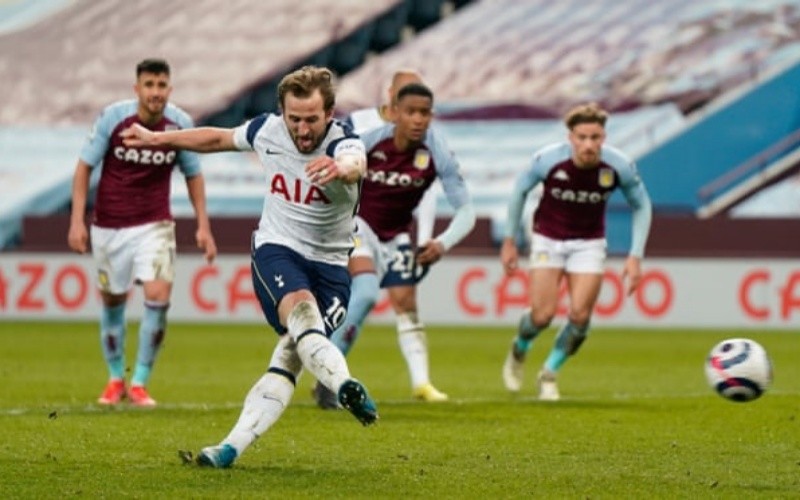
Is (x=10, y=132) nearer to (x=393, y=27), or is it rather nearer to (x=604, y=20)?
(x=393, y=27)

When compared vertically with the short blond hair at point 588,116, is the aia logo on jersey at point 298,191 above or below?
below

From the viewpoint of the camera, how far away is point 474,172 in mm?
30266

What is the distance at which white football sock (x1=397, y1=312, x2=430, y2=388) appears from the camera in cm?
1240

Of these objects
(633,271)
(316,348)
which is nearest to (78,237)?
(633,271)

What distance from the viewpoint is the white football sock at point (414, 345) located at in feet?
40.7

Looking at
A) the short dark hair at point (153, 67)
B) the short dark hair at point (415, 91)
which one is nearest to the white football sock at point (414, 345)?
the short dark hair at point (415, 91)

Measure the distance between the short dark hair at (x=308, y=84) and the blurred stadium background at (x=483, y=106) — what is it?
15.2 m

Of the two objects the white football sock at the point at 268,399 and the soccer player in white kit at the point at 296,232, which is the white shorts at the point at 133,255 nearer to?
the soccer player in white kit at the point at 296,232

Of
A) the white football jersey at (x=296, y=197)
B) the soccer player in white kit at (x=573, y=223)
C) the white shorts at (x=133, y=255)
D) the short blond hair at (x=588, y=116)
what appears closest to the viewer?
the white football jersey at (x=296, y=197)

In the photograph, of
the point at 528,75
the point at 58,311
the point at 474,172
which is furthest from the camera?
the point at 528,75

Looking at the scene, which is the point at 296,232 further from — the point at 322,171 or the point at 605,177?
the point at 605,177

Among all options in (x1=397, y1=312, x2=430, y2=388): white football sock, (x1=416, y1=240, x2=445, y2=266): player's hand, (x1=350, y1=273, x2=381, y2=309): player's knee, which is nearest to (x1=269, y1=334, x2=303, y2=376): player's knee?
(x1=416, y1=240, x2=445, y2=266): player's hand

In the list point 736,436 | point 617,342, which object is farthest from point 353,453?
point 617,342

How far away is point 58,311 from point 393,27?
41.3ft
